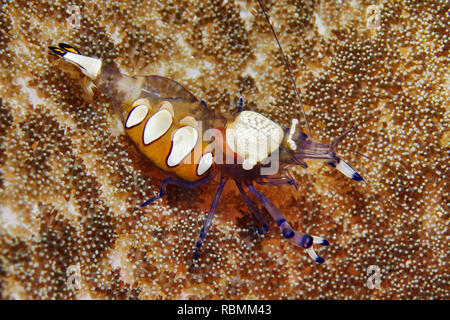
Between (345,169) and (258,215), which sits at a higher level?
(345,169)

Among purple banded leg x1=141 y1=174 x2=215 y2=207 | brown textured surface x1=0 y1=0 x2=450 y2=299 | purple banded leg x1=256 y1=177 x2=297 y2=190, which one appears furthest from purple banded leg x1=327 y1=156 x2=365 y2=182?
purple banded leg x1=141 y1=174 x2=215 y2=207

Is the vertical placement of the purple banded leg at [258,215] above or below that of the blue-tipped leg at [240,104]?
below

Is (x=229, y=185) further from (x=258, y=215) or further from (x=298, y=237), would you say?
(x=298, y=237)

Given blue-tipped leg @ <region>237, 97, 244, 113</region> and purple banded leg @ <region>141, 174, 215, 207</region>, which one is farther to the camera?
blue-tipped leg @ <region>237, 97, 244, 113</region>

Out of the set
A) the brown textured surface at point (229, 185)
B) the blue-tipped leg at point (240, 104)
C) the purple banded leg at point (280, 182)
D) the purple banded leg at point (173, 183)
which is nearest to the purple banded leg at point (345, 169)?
the brown textured surface at point (229, 185)

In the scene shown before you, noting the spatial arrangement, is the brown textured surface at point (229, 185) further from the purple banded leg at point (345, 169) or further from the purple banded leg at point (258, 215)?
the purple banded leg at point (345, 169)

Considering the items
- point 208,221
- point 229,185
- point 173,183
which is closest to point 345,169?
point 229,185

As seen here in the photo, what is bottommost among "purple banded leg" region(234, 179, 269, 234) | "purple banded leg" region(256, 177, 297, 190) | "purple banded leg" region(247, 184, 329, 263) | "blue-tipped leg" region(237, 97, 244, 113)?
"purple banded leg" region(247, 184, 329, 263)

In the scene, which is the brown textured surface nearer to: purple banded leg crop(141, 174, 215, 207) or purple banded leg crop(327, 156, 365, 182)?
purple banded leg crop(141, 174, 215, 207)

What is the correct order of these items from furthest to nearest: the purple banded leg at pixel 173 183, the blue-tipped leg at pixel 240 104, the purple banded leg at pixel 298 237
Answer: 1. the blue-tipped leg at pixel 240 104
2. the purple banded leg at pixel 173 183
3. the purple banded leg at pixel 298 237
